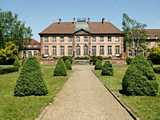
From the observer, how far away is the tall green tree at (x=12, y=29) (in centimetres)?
8119

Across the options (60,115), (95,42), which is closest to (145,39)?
(95,42)

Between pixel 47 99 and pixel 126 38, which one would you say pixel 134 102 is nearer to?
pixel 47 99

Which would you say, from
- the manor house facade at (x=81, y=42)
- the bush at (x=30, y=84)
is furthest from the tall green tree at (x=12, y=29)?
the bush at (x=30, y=84)

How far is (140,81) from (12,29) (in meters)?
68.5

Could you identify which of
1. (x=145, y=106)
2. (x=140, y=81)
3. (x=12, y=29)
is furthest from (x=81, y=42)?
(x=145, y=106)

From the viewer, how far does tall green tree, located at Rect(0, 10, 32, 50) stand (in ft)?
266

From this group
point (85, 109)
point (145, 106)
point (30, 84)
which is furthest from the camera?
point (30, 84)

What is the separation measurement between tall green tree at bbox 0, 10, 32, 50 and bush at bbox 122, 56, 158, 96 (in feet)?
212

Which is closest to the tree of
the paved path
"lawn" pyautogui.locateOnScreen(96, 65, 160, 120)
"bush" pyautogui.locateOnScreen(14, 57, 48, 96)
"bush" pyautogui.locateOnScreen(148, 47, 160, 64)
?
"bush" pyautogui.locateOnScreen(148, 47, 160, 64)

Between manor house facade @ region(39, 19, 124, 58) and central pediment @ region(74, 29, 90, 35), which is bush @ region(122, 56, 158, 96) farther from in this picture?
central pediment @ region(74, 29, 90, 35)

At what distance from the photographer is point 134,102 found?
14875mm

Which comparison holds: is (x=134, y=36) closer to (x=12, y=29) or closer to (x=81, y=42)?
(x=81, y=42)

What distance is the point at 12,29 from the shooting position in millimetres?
82750

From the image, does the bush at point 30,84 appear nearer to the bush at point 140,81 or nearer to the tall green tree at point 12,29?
the bush at point 140,81
